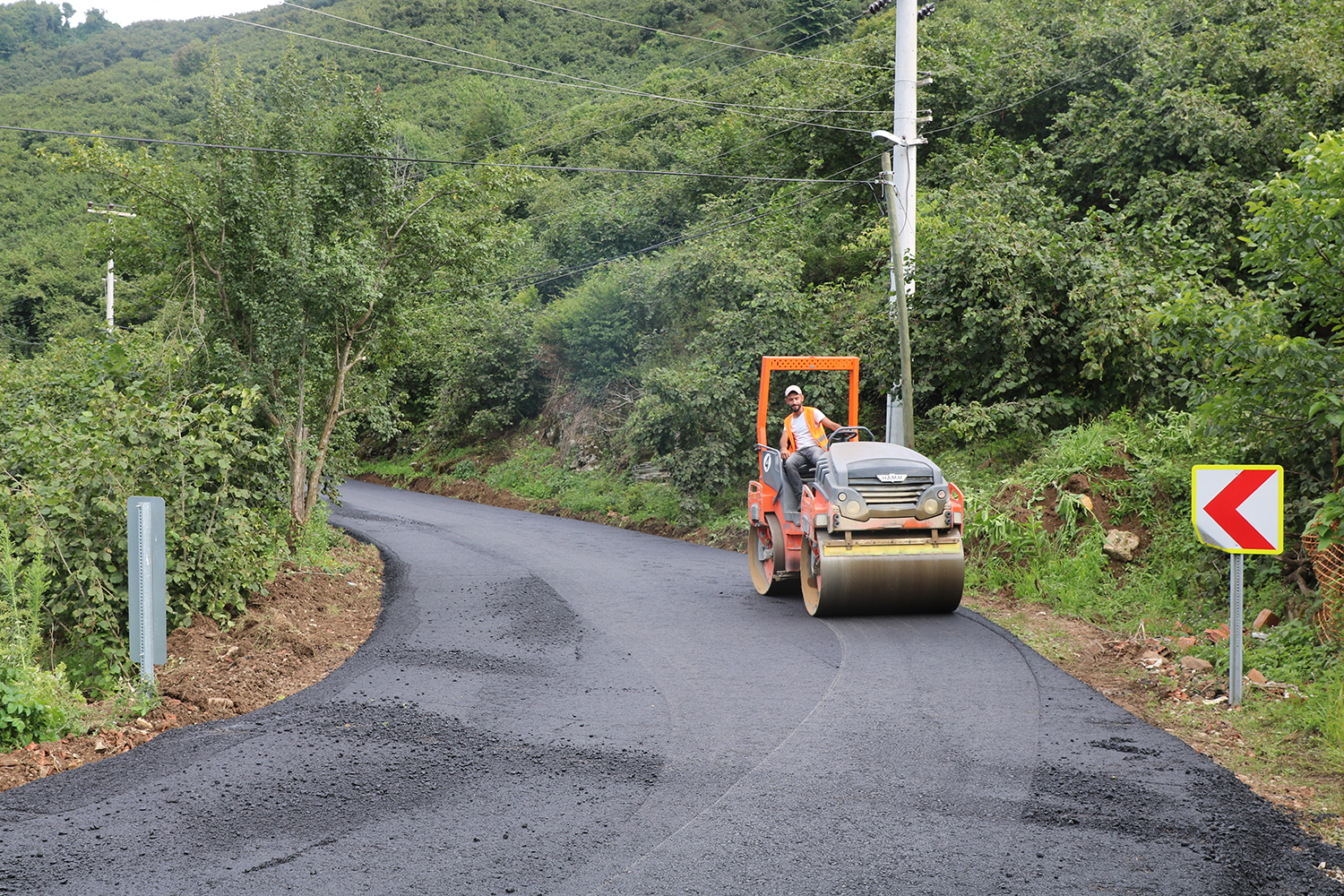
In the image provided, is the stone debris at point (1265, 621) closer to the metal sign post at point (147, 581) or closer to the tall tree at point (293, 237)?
the metal sign post at point (147, 581)

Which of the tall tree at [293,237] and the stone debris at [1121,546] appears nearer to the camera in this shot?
the stone debris at [1121,546]

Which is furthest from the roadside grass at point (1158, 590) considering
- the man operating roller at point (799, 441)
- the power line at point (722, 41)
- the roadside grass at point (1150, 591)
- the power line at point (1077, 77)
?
the power line at point (722, 41)

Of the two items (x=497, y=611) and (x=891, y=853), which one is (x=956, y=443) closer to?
(x=497, y=611)

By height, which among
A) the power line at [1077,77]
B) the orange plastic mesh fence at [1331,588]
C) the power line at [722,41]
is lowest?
the orange plastic mesh fence at [1331,588]

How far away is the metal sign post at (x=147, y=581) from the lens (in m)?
7.25

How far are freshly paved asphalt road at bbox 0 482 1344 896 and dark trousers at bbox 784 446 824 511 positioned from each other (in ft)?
6.75

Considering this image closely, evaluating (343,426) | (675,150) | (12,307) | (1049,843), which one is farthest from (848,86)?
(12,307)

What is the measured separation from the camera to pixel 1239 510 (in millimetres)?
6848

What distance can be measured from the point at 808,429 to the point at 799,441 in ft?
0.57

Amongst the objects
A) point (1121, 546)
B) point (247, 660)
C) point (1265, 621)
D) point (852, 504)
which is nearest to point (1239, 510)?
point (1265, 621)

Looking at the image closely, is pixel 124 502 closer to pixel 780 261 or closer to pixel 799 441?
pixel 799 441

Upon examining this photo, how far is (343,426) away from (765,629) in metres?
8.36

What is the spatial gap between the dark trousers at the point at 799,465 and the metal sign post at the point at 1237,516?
167 inches

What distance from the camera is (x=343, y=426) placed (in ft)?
49.8
